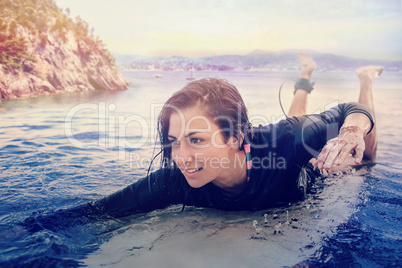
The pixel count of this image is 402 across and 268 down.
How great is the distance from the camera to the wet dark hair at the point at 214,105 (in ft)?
5.99

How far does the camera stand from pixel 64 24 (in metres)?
8.55

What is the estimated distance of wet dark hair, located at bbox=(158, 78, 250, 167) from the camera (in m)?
1.83

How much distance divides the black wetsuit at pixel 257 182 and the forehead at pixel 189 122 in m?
0.36

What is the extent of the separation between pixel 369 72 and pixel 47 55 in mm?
6832

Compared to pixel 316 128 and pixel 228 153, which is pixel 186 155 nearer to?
pixel 228 153

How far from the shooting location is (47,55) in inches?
306

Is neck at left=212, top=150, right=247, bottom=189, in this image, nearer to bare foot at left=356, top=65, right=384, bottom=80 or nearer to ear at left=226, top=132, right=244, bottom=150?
ear at left=226, top=132, right=244, bottom=150

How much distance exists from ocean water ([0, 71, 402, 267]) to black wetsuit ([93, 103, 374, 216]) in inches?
3.9

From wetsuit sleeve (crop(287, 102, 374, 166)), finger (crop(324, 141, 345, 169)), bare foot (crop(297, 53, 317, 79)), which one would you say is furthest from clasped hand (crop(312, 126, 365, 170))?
bare foot (crop(297, 53, 317, 79))

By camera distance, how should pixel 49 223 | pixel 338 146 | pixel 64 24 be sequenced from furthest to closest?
pixel 64 24 → pixel 49 223 → pixel 338 146

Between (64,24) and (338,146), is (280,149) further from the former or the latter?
Result: (64,24)

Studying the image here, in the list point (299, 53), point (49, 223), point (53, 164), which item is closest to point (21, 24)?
point (53, 164)

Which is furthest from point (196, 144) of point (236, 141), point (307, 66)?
point (307, 66)

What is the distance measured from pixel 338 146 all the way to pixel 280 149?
349 mm
